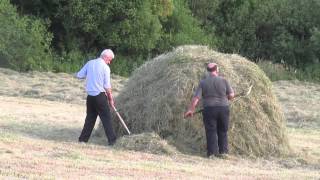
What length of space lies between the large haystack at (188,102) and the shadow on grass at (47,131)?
0.85 meters

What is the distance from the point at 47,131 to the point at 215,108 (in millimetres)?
3904

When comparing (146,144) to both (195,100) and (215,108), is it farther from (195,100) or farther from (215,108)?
(215,108)

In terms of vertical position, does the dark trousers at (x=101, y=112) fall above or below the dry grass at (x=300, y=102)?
above

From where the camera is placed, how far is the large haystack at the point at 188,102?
14047 mm

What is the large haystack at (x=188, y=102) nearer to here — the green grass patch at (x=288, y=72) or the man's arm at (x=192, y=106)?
the man's arm at (x=192, y=106)

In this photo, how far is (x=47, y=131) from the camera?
50.9ft

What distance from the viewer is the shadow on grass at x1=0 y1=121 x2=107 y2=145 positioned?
14609mm

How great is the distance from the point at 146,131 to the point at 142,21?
21.8 meters

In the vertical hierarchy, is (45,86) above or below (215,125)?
below

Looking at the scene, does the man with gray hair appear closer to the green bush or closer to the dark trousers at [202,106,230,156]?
the dark trousers at [202,106,230,156]

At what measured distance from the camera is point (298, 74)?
36875 millimetres

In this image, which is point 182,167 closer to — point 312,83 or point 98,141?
point 98,141

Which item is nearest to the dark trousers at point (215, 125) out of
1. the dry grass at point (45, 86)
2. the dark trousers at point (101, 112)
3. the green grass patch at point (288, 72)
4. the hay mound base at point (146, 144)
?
the hay mound base at point (146, 144)

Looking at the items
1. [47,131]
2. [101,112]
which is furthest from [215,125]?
[47,131]
